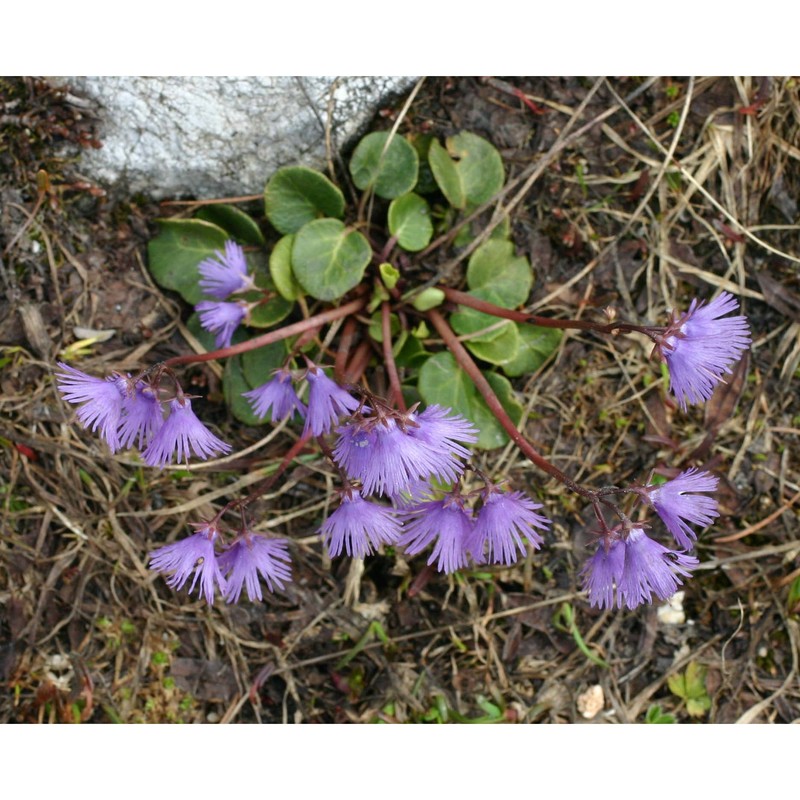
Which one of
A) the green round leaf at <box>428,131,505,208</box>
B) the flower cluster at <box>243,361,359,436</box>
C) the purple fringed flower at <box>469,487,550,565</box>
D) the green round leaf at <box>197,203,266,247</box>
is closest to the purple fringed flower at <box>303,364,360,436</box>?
the flower cluster at <box>243,361,359,436</box>

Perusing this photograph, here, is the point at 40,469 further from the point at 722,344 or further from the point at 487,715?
the point at 722,344

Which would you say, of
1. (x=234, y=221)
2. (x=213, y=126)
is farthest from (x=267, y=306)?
(x=213, y=126)

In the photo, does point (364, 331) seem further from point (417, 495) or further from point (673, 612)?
point (673, 612)

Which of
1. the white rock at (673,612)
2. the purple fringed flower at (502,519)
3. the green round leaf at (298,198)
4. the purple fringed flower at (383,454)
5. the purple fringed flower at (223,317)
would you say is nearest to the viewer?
the purple fringed flower at (383,454)

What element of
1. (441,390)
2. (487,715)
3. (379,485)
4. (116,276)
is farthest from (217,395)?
(487,715)

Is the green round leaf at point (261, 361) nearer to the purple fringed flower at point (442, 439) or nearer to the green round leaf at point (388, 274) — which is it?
the green round leaf at point (388, 274)

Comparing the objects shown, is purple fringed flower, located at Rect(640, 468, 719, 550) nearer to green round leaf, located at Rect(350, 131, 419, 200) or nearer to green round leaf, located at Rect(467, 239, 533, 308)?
green round leaf, located at Rect(467, 239, 533, 308)

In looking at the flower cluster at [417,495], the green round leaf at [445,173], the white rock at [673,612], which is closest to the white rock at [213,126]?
the green round leaf at [445,173]
